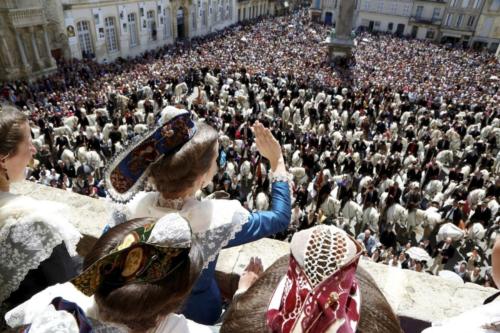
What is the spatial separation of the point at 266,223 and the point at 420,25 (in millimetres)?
52209

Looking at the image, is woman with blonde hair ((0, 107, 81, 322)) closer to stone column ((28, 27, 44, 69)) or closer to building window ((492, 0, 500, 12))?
stone column ((28, 27, 44, 69))

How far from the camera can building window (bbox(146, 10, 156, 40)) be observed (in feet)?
108

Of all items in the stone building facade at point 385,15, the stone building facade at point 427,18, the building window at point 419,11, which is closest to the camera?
the stone building facade at point 427,18

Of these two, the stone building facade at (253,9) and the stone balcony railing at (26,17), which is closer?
the stone balcony railing at (26,17)

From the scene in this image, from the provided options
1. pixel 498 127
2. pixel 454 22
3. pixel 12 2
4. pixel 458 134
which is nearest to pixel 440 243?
pixel 458 134

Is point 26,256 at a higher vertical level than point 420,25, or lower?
higher

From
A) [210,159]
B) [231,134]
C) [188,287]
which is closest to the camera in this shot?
[188,287]

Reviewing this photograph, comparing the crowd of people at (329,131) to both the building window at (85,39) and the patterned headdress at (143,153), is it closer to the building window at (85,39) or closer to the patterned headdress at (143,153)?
the patterned headdress at (143,153)

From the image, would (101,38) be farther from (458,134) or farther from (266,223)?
(266,223)

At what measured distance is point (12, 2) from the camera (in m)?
20.7

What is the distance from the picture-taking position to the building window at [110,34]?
28719 millimetres

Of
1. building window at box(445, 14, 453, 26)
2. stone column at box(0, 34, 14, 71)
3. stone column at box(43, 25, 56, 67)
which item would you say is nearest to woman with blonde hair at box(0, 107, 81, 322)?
stone column at box(0, 34, 14, 71)

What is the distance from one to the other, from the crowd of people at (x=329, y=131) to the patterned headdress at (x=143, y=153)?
11 cm

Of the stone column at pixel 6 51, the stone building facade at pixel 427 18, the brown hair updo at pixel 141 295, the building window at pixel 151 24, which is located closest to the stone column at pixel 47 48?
the stone column at pixel 6 51
